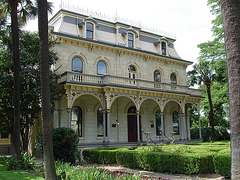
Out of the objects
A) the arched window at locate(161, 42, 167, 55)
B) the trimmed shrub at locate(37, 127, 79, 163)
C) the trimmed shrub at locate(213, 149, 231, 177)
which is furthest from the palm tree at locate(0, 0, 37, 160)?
the arched window at locate(161, 42, 167, 55)

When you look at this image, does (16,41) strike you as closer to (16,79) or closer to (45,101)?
(16,79)

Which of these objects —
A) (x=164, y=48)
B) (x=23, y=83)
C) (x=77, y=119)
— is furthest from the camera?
(x=164, y=48)

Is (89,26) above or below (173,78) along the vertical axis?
above

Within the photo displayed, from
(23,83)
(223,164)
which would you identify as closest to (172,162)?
(223,164)

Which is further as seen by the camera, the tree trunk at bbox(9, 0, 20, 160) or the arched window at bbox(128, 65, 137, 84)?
the arched window at bbox(128, 65, 137, 84)

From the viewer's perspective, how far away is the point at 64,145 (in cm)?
1298

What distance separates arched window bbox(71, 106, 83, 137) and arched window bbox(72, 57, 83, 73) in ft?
11.0

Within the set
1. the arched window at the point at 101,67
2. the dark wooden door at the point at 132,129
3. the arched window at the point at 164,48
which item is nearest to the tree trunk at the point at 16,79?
the arched window at the point at 101,67

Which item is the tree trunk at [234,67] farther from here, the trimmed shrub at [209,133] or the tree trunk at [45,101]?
the trimmed shrub at [209,133]

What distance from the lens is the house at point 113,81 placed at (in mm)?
19203

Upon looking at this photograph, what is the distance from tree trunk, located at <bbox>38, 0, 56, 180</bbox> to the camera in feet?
24.4

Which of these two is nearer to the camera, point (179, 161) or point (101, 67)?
point (179, 161)

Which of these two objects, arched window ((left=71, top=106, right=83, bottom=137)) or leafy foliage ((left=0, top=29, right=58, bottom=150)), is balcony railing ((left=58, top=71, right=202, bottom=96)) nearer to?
leafy foliage ((left=0, top=29, right=58, bottom=150))

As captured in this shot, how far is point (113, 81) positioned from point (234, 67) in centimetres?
1583
